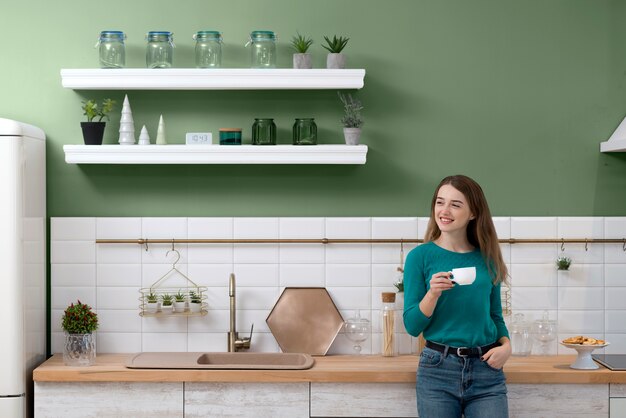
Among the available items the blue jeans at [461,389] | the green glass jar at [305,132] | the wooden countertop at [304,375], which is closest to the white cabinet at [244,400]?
the wooden countertop at [304,375]

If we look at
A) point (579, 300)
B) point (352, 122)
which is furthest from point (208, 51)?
point (579, 300)

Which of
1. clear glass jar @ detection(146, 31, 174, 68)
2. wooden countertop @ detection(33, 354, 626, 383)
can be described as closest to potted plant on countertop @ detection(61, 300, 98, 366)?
wooden countertop @ detection(33, 354, 626, 383)

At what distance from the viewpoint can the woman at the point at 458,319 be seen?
302cm

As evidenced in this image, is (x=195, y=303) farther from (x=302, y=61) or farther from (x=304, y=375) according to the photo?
(x=302, y=61)

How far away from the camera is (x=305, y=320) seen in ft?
12.4

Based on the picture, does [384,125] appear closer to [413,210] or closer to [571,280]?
[413,210]

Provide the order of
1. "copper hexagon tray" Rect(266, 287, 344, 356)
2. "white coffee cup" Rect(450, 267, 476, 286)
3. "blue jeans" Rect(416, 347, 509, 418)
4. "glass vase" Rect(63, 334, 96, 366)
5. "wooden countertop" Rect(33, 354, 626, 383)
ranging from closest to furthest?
"white coffee cup" Rect(450, 267, 476, 286), "blue jeans" Rect(416, 347, 509, 418), "wooden countertop" Rect(33, 354, 626, 383), "glass vase" Rect(63, 334, 96, 366), "copper hexagon tray" Rect(266, 287, 344, 356)

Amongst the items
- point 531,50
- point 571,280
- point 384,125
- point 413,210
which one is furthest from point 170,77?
point 571,280

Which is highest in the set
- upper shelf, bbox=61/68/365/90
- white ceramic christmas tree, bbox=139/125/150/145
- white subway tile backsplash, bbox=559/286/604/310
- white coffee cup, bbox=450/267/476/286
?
upper shelf, bbox=61/68/365/90

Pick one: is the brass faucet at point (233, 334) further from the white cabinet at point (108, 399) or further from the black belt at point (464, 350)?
the black belt at point (464, 350)

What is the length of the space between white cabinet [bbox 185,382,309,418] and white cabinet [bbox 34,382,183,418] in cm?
7

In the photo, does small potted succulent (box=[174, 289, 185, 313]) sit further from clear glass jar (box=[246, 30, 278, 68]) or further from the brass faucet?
clear glass jar (box=[246, 30, 278, 68])

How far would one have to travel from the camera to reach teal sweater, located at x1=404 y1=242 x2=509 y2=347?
9.95 feet

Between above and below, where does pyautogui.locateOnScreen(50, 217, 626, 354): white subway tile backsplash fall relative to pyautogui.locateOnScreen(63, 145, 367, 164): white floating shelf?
below
